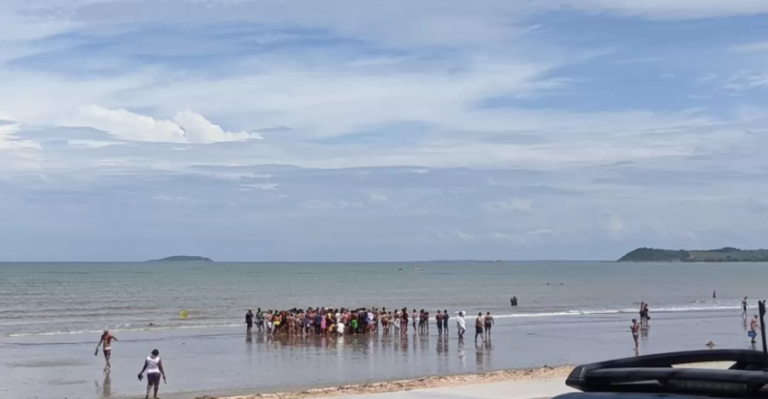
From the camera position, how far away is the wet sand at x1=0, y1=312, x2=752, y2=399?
24.6 m

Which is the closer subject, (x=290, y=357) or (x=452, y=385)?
(x=452, y=385)

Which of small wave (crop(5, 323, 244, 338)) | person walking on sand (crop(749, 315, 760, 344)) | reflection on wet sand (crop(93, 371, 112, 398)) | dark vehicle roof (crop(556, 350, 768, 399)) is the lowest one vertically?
reflection on wet sand (crop(93, 371, 112, 398))

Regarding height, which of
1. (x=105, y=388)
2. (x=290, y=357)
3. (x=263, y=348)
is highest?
(x=263, y=348)

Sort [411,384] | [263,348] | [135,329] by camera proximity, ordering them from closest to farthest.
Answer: [411,384] → [263,348] → [135,329]

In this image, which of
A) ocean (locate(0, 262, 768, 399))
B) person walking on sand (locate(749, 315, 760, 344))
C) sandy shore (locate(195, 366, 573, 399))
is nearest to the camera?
sandy shore (locate(195, 366, 573, 399))

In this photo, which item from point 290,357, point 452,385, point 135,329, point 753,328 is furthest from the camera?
point 135,329

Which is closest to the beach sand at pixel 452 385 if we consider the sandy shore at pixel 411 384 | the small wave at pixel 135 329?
the sandy shore at pixel 411 384

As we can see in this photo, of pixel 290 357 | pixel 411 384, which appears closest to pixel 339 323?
pixel 290 357

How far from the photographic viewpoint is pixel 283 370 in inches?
1095

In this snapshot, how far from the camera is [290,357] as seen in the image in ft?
104

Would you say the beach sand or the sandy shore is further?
the sandy shore

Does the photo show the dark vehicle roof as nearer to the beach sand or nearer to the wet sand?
the beach sand

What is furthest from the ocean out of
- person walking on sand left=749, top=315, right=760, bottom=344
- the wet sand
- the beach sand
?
the beach sand

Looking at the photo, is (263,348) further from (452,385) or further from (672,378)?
(672,378)
